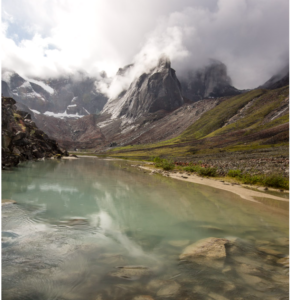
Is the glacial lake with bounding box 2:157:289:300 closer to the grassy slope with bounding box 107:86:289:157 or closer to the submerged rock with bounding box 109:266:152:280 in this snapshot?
the submerged rock with bounding box 109:266:152:280

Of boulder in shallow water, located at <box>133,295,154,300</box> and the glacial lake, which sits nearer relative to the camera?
boulder in shallow water, located at <box>133,295,154,300</box>

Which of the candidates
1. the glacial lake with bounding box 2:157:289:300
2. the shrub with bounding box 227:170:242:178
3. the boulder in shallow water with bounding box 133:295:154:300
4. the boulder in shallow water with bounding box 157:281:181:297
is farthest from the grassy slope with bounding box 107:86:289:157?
the boulder in shallow water with bounding box 133:295:154:300

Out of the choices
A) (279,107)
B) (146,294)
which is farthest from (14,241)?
(279,107)

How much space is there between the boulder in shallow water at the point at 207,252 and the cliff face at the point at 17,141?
153 feet

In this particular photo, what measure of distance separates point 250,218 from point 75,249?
15.3 m

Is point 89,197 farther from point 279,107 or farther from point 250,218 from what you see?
point 279,107

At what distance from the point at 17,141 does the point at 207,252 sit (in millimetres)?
75916

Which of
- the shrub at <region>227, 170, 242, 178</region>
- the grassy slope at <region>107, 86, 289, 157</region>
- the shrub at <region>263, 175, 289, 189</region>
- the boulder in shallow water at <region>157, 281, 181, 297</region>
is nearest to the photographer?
the boulder in shallow water at <region>157, 281, 181, 297</region>

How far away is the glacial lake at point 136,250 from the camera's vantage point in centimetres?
912

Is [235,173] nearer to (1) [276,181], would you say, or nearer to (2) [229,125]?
(1) [276,181]

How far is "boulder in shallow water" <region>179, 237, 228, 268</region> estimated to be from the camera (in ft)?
37.7

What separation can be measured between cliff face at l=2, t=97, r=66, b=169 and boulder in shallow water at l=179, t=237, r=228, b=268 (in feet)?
153

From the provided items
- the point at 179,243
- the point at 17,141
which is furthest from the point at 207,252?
the point at 17,141

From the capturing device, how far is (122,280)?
9641mm
